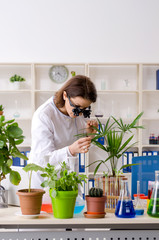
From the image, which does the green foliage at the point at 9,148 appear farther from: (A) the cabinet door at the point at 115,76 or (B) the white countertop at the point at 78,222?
(A) the cabinet door at the point at 115,76

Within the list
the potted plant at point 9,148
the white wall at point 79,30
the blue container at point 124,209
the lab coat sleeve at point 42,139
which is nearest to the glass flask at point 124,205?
the blue container at point 124,209

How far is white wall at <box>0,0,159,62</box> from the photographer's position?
488 cm

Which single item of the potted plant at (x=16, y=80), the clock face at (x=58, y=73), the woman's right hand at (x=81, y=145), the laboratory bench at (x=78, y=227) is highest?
the clock face at (x=58, y=73)

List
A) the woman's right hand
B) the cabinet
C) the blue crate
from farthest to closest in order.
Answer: the cabinet, the blue crate, the woman's right hand

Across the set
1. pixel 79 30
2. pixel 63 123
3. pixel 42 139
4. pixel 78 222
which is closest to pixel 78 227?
pixel 78 222

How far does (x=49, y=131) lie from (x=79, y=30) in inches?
108

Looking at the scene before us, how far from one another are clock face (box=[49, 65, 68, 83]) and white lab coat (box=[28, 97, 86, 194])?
2.23 meters

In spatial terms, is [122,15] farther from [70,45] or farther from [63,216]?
[63,216]

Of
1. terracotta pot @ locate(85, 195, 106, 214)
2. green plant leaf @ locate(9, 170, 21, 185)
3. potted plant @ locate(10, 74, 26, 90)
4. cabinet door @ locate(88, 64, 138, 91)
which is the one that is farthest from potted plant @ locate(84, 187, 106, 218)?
cabinet door @ locate(88, 64, 138, 91)

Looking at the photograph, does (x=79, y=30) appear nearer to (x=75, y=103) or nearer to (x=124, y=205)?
(x=75, y=103)

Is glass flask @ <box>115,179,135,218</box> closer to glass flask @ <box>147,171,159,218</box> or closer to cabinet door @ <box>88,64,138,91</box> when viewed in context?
glass flask @ <box>147,171,159,218</box>

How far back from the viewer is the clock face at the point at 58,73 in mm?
4871

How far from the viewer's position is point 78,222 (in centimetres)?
163

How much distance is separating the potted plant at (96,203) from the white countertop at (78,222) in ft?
0.10
